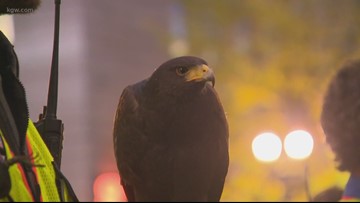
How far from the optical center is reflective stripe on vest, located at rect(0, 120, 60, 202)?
1.03 meters

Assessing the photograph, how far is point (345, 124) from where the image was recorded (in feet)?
3.06

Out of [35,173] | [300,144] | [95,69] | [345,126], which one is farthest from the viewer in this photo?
[95,69]

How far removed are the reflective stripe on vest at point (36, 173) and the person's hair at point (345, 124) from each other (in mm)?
465

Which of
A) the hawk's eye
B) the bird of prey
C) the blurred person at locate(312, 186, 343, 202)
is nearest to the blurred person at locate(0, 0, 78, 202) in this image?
the bird of prey

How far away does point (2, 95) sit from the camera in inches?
48.9

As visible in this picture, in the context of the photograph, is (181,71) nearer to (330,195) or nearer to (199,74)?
(199,74)

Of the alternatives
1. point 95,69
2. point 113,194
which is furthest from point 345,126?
point 95,69

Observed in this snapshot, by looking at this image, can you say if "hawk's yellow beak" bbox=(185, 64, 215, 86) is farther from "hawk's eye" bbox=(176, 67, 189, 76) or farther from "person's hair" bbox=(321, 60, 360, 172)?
"person's hair" bbox=(321, 60, 360, 172)

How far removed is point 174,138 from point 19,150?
13.0 inches

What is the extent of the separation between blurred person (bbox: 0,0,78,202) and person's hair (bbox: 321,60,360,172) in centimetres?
45

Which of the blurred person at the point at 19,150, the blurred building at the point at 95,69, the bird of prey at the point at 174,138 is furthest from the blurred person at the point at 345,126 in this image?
the blurred building at the point at 95,69

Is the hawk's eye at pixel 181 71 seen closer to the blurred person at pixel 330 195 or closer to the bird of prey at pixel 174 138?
the bird of prey at pixel 174 138

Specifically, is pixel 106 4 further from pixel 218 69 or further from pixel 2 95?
pixel 2 95

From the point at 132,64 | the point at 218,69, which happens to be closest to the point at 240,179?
the point at 218,69
